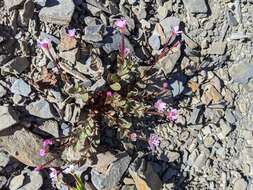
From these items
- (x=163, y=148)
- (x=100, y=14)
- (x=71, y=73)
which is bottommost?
(x=163, y=148)

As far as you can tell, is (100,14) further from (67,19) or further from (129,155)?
(129,155)

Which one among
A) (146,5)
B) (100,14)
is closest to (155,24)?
(146,5)

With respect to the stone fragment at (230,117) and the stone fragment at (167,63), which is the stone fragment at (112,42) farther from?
the stone fragment at (230,117)

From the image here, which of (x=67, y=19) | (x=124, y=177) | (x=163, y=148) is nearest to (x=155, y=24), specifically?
(x=67, y=19)

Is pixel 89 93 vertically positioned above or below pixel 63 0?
below

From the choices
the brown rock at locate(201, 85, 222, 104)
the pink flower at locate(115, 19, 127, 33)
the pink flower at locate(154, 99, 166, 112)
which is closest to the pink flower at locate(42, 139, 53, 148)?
the pink flower at locate(154, 99, 166, 112)

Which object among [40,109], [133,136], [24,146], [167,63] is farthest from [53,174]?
[167,63]

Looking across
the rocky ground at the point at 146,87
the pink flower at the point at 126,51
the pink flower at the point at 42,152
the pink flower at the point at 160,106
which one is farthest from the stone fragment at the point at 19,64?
the pink flower at the point at 160,106

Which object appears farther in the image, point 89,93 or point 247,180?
point 247,180
